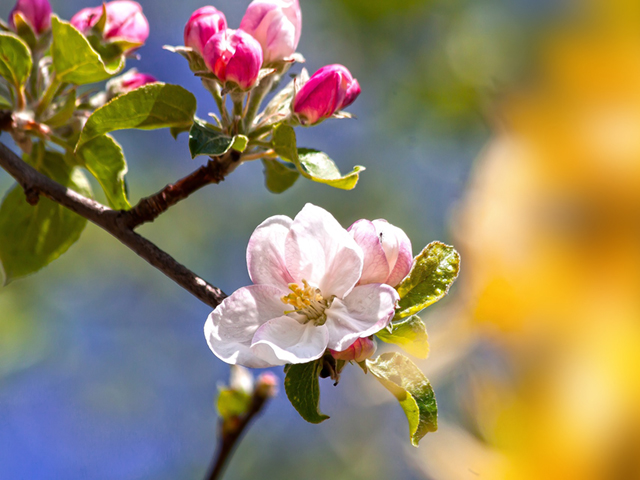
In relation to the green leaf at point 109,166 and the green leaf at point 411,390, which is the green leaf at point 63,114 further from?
the green leaf at point 411,390

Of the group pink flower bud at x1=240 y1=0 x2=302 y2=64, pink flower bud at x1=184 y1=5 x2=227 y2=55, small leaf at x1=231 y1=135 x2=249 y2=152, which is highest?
pink flower bud at x1=240 y1=0 x2=302 y2=64

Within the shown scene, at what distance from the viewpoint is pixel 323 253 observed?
50 cm

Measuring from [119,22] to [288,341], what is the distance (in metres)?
0.54

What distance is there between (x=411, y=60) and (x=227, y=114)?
3.41 meters

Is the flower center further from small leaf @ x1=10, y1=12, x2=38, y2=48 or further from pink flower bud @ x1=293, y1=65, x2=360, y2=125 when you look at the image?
small leaf @ x1=10, y1=12, x2=38, y2=48

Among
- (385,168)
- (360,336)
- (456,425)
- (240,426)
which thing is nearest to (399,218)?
(385,168)

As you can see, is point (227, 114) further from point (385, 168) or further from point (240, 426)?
point (385, 168)

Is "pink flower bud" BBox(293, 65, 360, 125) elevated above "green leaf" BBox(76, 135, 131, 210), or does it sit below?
above

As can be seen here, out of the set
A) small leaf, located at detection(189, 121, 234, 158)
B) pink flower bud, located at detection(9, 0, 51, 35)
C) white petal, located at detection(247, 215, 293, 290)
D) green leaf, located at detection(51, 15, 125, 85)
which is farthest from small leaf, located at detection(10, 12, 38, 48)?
white petal, located at detection(247, 215, 293, 290)

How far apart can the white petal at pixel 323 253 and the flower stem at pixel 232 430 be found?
0.51 meters

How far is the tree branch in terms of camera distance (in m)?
0.51

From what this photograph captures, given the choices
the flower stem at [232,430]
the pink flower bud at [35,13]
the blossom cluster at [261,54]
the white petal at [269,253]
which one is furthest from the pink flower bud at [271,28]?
the flower stem at [232,430]

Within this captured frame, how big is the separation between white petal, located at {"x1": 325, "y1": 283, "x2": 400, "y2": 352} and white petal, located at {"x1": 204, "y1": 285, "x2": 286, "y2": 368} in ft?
0.17

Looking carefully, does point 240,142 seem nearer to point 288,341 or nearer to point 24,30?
point 288,341
